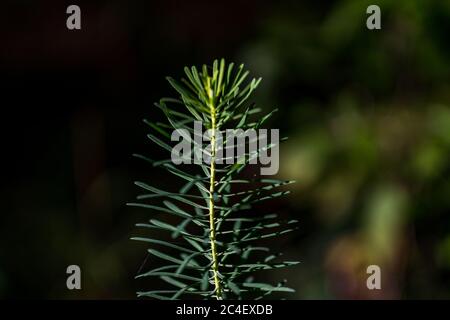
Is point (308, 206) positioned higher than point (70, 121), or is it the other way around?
point (70, 121)

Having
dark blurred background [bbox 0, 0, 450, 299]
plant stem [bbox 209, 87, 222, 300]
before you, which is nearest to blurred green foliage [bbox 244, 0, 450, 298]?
dark blurred background [bbox 0, 0, 450, 299]

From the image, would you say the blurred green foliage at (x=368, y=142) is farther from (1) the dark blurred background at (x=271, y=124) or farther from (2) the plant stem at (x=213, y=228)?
(2) the plant stem at (x=213, y=228)

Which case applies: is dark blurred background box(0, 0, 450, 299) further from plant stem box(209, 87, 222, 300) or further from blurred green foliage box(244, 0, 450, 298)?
plant stem box(209, 87, 222, 300)

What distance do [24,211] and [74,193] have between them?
14cm

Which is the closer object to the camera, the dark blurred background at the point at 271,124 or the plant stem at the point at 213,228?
the plant stem at the point at 213,228

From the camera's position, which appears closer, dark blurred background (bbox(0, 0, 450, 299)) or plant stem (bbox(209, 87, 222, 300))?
plant stem (bbox(209, 87, 222, 300))

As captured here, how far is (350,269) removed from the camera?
162 centimetres

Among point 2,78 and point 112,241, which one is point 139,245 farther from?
point 2,78

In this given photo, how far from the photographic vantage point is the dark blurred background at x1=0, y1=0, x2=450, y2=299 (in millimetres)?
1571

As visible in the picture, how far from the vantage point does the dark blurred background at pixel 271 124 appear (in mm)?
1571

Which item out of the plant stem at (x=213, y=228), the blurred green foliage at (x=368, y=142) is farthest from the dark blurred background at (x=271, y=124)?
the plant stem at (x=213, y=228)

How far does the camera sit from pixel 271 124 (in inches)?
70.1

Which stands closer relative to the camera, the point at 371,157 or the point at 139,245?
the point at 371,157
